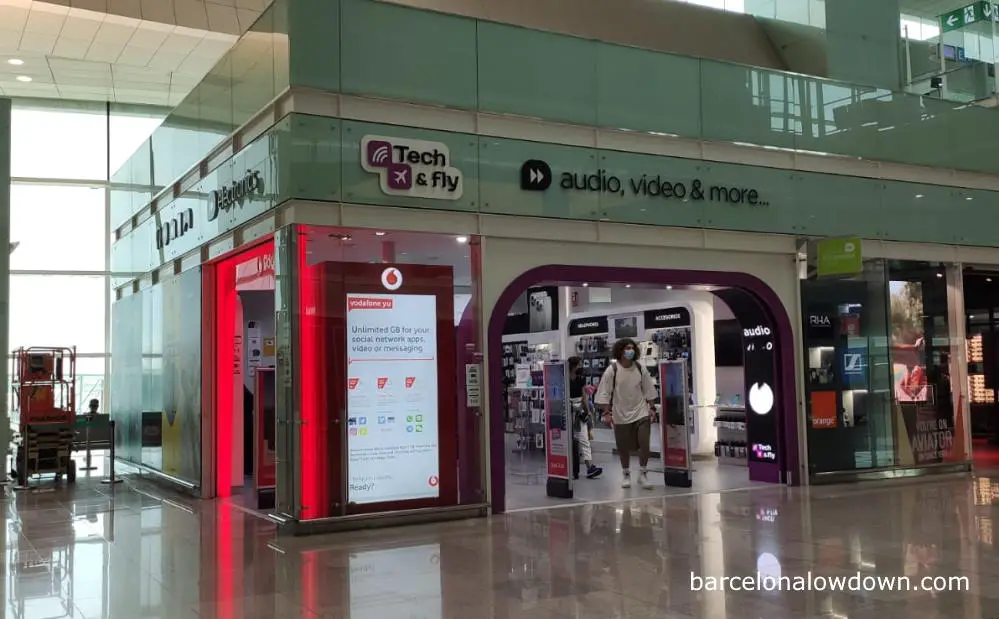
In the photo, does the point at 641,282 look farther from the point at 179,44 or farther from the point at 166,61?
Answer: the point at 166,61

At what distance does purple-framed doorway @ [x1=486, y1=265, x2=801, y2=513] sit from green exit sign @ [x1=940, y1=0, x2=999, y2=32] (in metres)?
5.87

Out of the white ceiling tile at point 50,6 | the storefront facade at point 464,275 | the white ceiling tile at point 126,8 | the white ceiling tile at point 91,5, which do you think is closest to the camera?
the storefront facade at point 464,275

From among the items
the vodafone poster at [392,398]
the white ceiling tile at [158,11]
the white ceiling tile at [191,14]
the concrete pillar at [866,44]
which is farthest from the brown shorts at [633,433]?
the white ceiling tile at [158,11]

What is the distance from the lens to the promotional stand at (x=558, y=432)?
9430 millimetres

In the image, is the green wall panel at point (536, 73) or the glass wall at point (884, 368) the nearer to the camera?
the green wall panel at point (536, 73)

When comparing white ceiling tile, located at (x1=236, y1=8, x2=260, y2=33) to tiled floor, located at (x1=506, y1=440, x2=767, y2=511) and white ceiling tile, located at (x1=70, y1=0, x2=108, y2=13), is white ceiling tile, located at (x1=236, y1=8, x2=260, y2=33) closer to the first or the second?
white ceiling tile, located at (x1=70, y1=0, x2=108, y2=13)

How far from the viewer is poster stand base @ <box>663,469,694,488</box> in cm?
1020

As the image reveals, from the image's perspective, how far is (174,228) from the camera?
37.2 ft

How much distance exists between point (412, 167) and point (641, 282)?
112 inches

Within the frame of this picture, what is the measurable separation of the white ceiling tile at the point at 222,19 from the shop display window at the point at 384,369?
692cm

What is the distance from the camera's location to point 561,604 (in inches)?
196

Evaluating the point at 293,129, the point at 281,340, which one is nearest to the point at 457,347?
the point at 281,340

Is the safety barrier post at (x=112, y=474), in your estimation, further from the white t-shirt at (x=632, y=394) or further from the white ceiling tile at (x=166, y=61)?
the white t-shirt at (x=632, y=394)

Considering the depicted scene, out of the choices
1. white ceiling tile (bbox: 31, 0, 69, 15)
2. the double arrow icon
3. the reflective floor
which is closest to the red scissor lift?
the reflective floor
